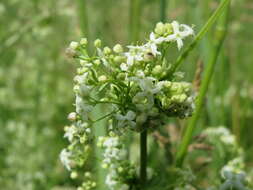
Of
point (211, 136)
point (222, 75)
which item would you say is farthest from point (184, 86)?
point (222, 75)

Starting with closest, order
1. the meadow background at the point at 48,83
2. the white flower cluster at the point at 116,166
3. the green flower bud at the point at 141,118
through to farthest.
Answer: the green flower bud at the point at 141,118 → the white flower cluster at the point at 116,166 → the meadow background at the point at 48,83

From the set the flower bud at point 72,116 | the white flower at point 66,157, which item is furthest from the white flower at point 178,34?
the white flower at point 66,157

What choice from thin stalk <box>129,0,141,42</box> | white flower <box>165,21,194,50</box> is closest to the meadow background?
thin stalk <box>129,0,141,42</box>

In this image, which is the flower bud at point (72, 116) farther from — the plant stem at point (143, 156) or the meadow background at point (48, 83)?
the meadow background at point (48, 83)

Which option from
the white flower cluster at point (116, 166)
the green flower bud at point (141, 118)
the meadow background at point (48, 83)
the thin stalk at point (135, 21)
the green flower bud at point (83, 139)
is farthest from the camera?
the meadow background at point (48, 83)

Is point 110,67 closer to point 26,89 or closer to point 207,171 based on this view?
point 207,171

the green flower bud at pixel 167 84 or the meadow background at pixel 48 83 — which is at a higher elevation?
the meadow background at pixel 48 83
